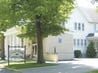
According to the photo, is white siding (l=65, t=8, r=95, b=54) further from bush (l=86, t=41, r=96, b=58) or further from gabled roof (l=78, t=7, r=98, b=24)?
bush (l=86, t=41, r=96, b=58)

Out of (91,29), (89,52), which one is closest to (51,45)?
(89,52)

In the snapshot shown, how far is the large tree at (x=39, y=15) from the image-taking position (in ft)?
98.1

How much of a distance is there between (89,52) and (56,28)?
2000 centimetres

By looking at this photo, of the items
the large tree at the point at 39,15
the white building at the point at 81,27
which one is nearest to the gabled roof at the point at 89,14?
the white building at the point at 81,27

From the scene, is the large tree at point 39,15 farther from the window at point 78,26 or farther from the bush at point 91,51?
the window at point 78,26

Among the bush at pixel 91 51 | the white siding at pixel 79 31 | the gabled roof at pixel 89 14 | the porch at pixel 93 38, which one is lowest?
the bush at pixel 91 51

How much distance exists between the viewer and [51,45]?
148 ft

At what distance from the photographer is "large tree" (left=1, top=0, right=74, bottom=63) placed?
29906mm

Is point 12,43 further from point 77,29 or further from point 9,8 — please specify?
point 9,8

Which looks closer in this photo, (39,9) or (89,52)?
(39,9)

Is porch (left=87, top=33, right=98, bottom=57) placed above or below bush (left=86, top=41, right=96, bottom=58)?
above

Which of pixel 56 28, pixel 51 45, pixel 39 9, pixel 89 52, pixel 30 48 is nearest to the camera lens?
pixel 39 9

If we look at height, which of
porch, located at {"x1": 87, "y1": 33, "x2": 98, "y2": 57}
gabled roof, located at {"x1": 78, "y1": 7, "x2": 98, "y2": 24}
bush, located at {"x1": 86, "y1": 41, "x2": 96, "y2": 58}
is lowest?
bush, located at {"x1": 86, "y1": 41, "x2": 96, "y2": 58}

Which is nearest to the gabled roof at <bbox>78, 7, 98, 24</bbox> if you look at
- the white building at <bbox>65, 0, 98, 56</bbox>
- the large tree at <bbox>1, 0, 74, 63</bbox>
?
the white building at <bbox>65, 0, 98, 56</bbox>
